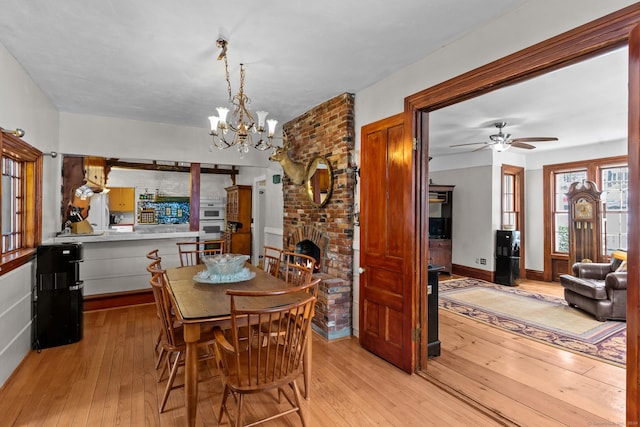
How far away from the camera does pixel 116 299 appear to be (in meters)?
4.48

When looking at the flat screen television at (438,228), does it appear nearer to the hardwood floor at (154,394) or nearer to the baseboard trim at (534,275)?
the baseboard trim at (534,275)

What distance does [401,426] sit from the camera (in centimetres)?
206

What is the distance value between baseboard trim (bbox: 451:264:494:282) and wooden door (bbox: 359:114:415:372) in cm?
430

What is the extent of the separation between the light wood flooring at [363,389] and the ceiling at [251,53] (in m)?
2.60

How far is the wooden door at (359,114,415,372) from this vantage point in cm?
274

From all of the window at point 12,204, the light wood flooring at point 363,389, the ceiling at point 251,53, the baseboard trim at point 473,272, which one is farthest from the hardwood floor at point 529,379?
the window at point 12,204

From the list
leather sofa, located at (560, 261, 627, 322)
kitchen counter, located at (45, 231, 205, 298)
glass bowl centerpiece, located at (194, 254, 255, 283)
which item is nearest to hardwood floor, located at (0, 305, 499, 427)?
glass bowl centerpiece, located at (194, 254, 255, 283)

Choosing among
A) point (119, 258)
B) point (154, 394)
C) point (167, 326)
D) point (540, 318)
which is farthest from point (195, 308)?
point (540, 318)

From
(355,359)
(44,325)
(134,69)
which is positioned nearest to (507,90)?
(355,359)

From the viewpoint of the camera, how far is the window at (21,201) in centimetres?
299

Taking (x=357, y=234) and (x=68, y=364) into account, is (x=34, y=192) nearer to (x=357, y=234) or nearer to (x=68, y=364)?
(x=68, y=364)

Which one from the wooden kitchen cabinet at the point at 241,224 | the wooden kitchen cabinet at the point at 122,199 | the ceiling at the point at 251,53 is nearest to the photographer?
the ceiling at the point at 251,53

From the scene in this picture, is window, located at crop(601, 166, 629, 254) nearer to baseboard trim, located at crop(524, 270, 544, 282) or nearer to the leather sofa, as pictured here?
baseboard trim, located at crop(524, 270, 544, 282)

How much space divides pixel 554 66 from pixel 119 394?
3.59 m
